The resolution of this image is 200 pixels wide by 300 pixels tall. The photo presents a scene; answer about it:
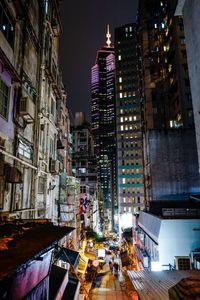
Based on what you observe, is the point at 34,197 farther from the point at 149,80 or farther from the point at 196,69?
the point at 149,80

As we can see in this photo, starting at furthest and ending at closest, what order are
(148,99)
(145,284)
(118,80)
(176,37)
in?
(118,80) < (148,99) < (176,37) < (145,284)

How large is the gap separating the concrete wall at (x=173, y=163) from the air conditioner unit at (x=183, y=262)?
49.9 feet

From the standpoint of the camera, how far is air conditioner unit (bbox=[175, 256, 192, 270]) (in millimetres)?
17391

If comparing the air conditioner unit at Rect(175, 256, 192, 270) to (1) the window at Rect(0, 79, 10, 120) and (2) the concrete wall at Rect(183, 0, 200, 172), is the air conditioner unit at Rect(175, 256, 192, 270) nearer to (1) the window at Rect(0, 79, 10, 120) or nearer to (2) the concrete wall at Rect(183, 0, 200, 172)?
(2) the concrete wall at Rect(183, 0, 200, 172)

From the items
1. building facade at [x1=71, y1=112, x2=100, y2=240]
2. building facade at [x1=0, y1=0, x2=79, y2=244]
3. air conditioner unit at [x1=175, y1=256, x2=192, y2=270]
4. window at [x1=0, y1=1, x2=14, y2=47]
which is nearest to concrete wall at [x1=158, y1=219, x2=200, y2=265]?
air conditioner unit at [x1=175, y1=256, x2=192, y2=270]

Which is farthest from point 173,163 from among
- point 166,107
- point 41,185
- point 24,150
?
point 24,150

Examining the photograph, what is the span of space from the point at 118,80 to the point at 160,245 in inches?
3480

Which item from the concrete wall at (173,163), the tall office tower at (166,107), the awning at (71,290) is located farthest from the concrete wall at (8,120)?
the concrete wall at (173,163)

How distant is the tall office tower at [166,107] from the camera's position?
3259 cm

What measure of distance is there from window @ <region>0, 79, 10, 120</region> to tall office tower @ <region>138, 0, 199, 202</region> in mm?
17093

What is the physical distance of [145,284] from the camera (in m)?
11.0

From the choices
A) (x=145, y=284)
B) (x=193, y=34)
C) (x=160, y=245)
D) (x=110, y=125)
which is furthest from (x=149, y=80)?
(x=110, y=125)

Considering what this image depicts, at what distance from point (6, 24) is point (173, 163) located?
92.5ft

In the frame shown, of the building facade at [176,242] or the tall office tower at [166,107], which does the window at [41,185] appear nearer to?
the building facade at [176,242]
